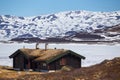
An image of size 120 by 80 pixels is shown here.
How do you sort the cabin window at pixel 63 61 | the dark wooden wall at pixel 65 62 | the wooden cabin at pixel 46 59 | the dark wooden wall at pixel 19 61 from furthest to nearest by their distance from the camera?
1. the dark wooden wall at pixel 19 61
2. the cabin window at pixel 63 61
3. the dark wooden wall at pixel 65 62
4. the wooden cabin at pixel 46 59

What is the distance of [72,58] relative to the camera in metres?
59.5

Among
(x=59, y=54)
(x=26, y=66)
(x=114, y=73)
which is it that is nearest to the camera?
(x=114, y=73)

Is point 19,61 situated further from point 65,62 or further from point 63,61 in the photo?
point 65,62

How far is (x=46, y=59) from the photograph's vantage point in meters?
56.7

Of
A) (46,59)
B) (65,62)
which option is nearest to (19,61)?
(46,59)

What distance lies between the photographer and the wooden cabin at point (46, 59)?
57.5 metres

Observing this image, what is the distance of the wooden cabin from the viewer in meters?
57.5

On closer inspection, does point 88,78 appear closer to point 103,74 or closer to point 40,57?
point 103,74

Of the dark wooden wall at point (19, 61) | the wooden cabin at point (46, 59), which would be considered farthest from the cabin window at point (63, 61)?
Answer: the dark wooden wall at point (19, 61)

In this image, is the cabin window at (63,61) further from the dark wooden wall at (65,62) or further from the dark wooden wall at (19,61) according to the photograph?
the dark wooden wall at (19,61)

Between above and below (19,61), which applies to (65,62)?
below

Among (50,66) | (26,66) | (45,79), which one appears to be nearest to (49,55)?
(50,66)

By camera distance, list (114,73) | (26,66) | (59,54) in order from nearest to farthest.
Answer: (114,73)
(59,54)
(26,66)

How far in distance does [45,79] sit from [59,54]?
20.1 meters
